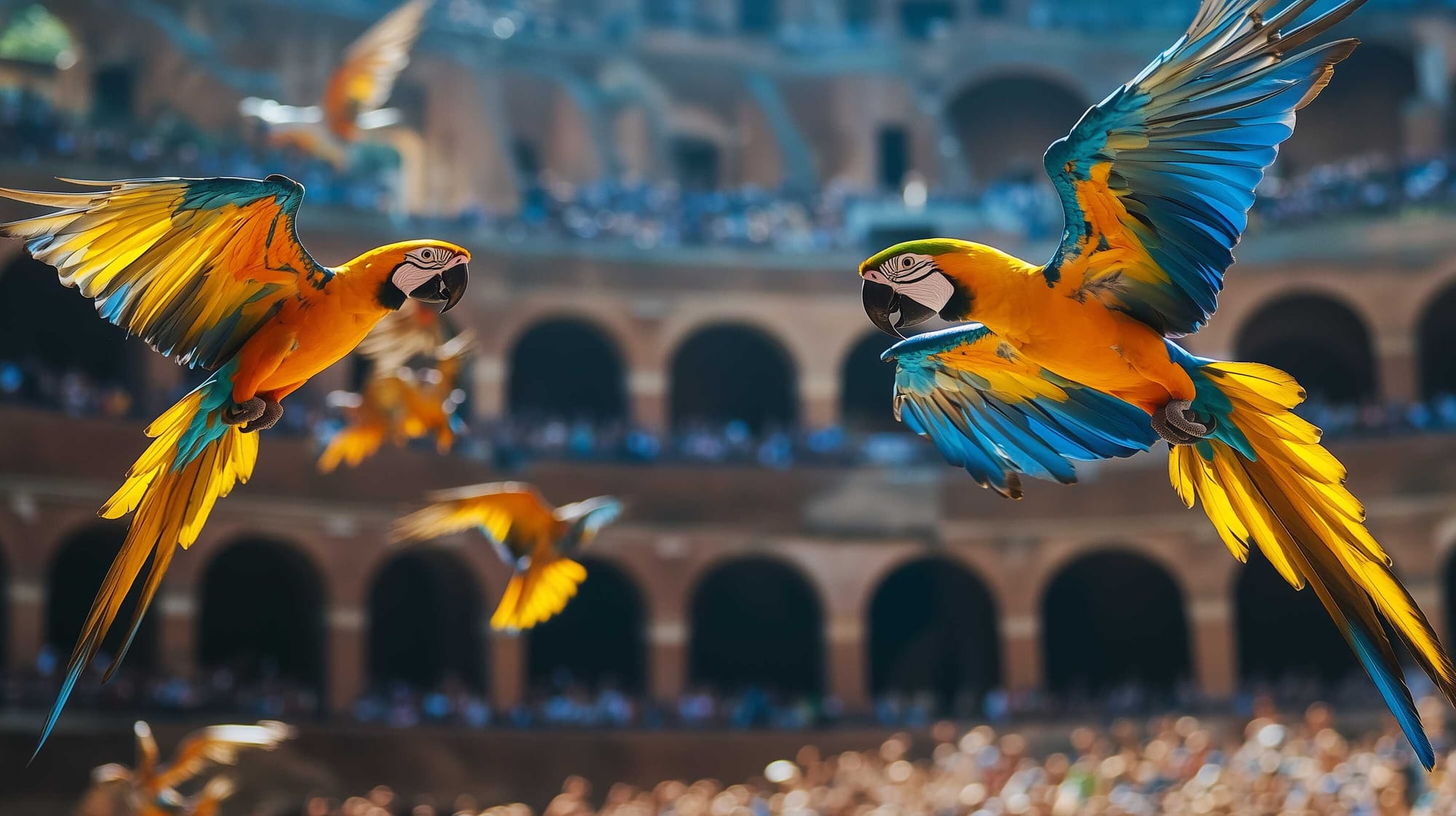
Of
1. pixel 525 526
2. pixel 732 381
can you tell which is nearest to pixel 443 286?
pixel 525 526

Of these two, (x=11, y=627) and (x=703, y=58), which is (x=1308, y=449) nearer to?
(x=11, y=627)

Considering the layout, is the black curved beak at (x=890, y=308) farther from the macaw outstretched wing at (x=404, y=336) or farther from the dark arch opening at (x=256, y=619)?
the dark arch opening at (x=256, y=619)

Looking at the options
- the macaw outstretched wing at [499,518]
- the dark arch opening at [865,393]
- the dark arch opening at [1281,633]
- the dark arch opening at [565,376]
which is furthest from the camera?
the dark arch opening at [865,393]

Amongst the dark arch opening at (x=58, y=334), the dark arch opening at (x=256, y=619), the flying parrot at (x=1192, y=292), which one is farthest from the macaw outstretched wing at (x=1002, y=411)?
the dark arch opening at (x=256, y=619)

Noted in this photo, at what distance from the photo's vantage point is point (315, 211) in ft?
116

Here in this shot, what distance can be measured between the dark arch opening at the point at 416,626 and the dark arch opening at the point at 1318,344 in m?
17.6

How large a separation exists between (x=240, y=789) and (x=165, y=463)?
23.9m

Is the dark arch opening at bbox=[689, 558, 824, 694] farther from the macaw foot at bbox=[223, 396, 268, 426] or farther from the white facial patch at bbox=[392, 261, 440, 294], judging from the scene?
the white facial patch at bbox=[392, 261, 440, 294]


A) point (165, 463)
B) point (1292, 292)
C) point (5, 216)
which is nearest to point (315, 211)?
point (5, 216)

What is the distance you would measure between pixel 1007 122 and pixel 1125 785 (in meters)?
27.0

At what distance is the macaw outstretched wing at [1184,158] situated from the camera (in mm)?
6738

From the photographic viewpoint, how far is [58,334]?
36.3 meters

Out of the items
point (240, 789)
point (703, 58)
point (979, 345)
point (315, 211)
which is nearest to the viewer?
point (979, 345)

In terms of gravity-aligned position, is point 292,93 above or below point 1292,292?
above
